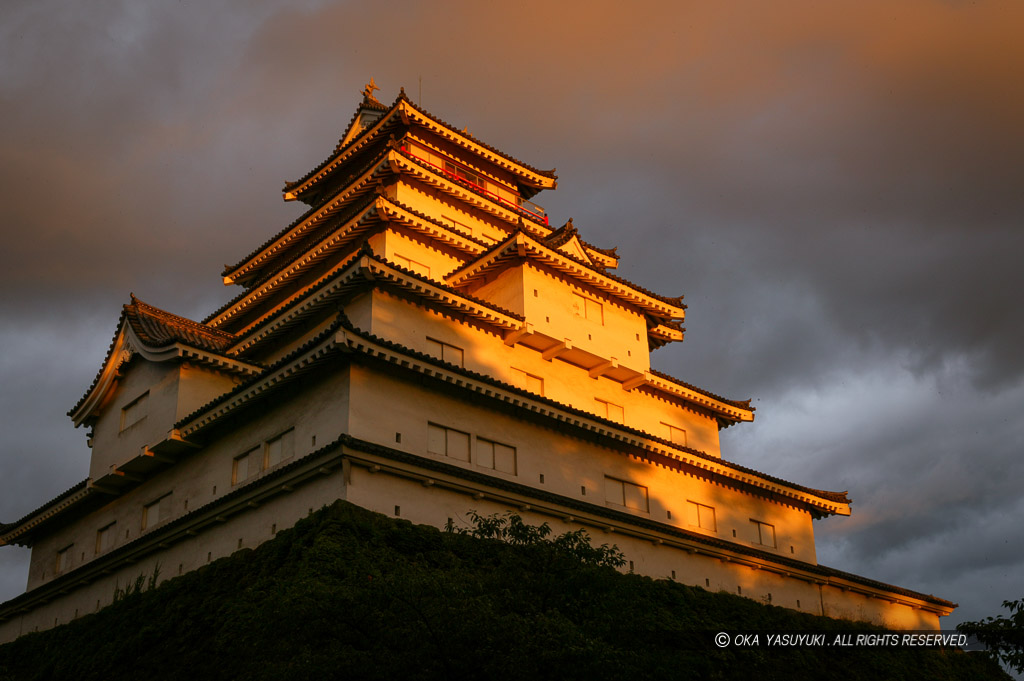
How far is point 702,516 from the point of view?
132 feet

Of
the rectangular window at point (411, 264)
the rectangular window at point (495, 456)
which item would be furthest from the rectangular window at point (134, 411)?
the rectangular window at point (495, 456)

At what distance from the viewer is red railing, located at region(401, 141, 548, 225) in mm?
47875

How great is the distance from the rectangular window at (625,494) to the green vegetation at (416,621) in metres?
3.83

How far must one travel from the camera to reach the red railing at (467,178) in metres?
47.9

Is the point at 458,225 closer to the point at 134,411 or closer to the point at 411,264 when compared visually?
the point at 411,264

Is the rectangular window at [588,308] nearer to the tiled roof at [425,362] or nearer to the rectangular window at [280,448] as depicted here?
the tiled roof at [425,362]

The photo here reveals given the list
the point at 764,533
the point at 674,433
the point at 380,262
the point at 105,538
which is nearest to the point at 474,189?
the point at 380,262

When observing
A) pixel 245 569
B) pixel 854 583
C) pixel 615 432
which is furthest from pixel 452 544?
pixel 854 583

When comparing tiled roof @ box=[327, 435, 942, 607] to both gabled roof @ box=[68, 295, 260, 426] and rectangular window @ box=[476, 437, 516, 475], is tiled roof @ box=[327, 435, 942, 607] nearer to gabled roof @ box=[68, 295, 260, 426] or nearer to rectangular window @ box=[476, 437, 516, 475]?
rectangular window @ box=[476, 437, 516, 475]

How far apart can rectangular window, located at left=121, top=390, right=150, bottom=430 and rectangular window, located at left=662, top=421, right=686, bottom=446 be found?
21533 mm

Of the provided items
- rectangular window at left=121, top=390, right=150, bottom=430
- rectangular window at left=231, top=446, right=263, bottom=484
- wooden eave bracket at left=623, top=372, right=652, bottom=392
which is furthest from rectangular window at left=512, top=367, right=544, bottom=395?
rectangular window at left=121, top=390, right=150, bottom=430

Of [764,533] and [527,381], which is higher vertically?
[527,381]

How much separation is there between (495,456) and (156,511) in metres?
12.9

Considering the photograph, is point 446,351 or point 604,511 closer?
point 604,511
